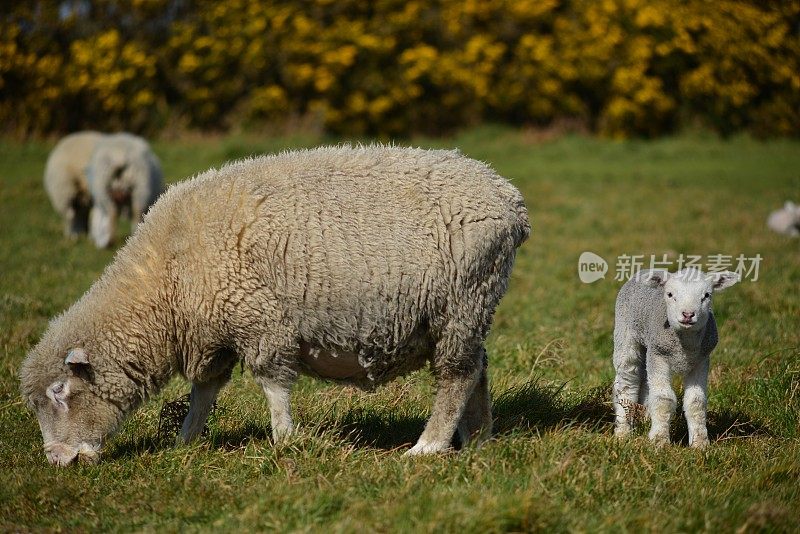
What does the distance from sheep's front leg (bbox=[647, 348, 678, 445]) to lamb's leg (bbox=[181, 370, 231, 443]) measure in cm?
241

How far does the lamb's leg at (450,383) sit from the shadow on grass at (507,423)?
236 millimetres

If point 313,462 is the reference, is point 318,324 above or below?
above

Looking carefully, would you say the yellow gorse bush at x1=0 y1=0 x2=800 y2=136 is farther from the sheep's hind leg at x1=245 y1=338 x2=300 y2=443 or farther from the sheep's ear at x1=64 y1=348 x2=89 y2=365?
the sheep's hind leg at x1=245 y1=338 x2=300 y2=443

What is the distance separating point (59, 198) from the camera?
1332 cm

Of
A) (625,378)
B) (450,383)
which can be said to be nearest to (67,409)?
(450,383)

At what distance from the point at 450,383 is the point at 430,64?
17312 millimetres

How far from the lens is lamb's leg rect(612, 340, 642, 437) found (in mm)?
5777

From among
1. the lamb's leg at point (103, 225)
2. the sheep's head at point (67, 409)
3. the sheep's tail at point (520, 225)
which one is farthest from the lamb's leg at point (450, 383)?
the lamb's leg at point (103, 225)

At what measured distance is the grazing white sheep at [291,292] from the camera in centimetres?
502

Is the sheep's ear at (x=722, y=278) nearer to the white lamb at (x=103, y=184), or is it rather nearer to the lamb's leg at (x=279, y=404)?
the lamb's leg at (x=279, y=404)

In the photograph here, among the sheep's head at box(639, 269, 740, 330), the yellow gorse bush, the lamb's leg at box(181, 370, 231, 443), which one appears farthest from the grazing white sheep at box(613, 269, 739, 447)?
the yellow gorse bush

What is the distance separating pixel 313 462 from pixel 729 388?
3.07m

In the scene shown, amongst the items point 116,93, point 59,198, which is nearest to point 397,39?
point 116,93

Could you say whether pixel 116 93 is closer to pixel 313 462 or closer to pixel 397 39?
pixel 397 39
